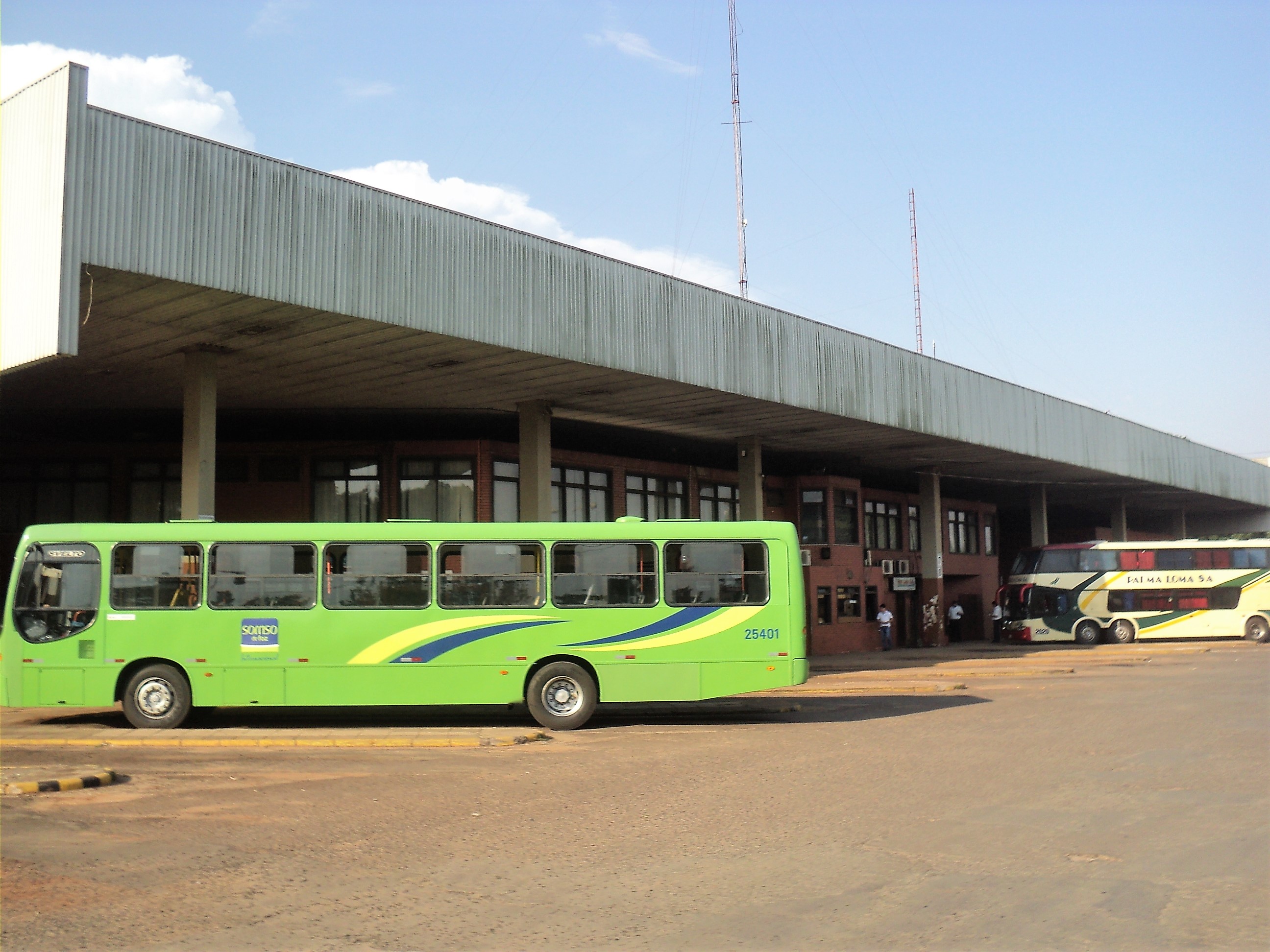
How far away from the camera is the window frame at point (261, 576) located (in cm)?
1577

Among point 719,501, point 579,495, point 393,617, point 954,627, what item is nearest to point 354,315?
point 393,617

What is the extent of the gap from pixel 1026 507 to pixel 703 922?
57945 millimetres

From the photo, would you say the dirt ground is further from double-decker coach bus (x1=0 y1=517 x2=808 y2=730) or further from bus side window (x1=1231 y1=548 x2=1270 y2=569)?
bus side window (x1=1231 y1=548 x2=1270 y2=569)

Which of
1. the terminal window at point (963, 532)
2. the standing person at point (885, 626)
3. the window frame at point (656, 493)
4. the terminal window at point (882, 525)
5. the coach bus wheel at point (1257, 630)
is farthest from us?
the terminal window at point (963, 532)

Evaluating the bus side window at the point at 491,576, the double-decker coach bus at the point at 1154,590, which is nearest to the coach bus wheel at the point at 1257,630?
the double-decker coach bus at the point at 1154,590

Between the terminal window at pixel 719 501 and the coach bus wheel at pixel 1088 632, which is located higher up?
the terminal window at pixel 719 501

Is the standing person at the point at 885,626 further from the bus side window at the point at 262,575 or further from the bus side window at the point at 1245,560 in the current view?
the bus side window at the point at 262,575

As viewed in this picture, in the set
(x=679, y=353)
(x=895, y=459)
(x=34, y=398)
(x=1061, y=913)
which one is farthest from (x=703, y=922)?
(x=895, y=459)

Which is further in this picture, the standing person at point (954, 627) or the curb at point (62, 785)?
the standing person at point (954, 627)

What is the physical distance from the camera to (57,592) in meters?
15.6

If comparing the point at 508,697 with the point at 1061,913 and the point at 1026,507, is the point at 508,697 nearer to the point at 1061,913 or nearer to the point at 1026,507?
the point at 1061,913

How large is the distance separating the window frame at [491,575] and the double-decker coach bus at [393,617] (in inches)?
0.9

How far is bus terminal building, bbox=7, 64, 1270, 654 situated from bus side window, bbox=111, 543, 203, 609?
297cm

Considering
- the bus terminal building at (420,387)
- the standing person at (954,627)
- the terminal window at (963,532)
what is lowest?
the standing person at (954,627)
